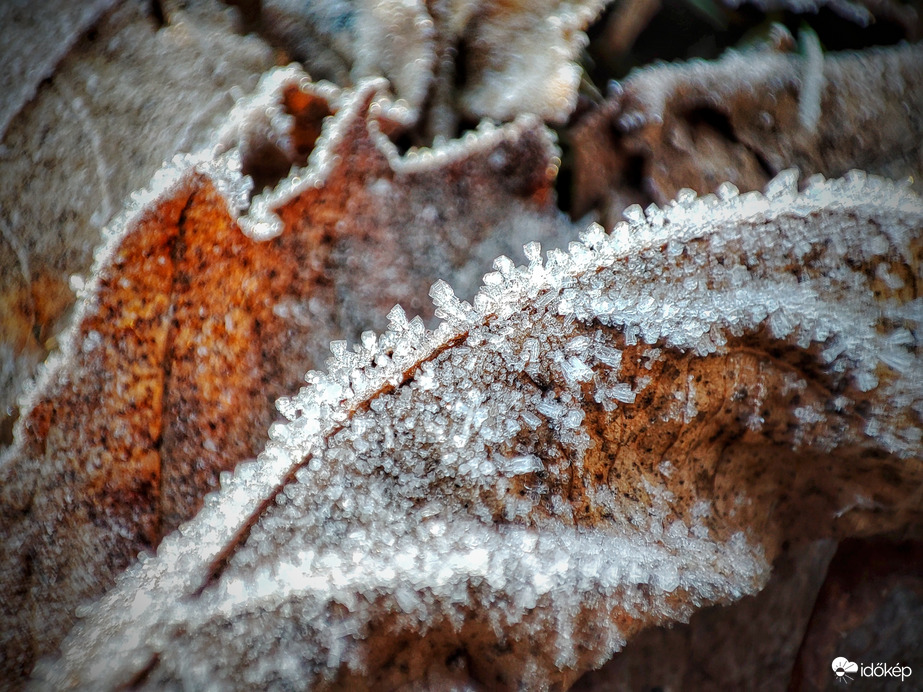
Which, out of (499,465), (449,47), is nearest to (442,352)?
(499,465)

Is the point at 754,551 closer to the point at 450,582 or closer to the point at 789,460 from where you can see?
the point at 789,460

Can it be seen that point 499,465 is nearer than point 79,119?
Yes

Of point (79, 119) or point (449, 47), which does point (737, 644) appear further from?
point (79, 119)

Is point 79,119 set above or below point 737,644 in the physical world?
above

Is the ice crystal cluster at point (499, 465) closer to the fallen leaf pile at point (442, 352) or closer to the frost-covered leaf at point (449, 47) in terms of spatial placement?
the fallen leaf pile at point (442, 352)

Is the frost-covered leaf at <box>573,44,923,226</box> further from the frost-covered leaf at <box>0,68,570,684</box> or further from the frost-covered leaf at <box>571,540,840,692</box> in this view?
the frost-covered leaf at <box>571,540,840,692</box>

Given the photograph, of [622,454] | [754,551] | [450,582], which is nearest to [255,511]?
[450,582]

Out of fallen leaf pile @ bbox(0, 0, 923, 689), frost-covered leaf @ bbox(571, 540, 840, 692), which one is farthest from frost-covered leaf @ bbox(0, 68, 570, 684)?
frost-covered leaf @ bbox(571, 540, 840, 692)
